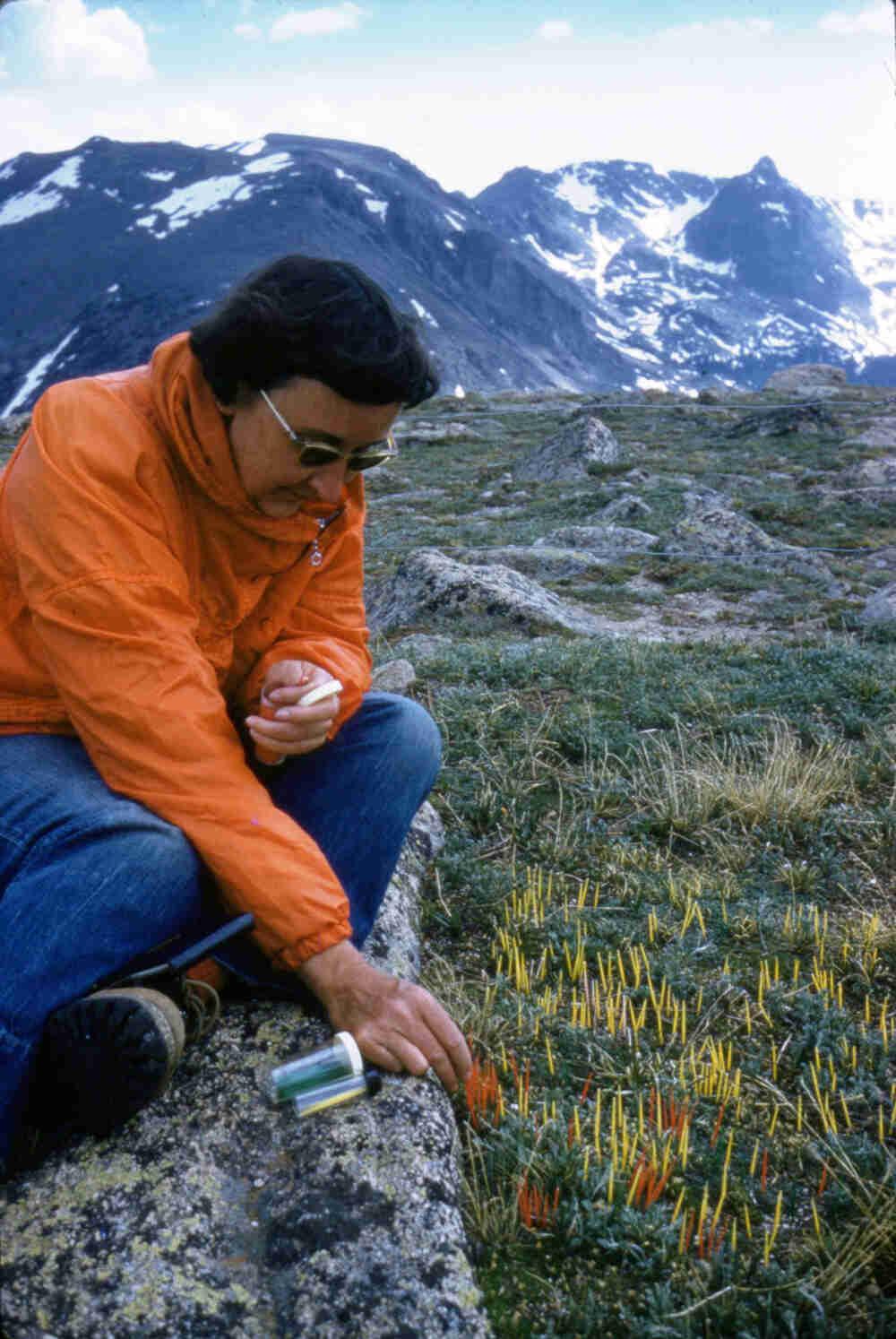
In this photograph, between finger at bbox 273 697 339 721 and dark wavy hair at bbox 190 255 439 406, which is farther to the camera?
finger at bbox 273 697 339 721

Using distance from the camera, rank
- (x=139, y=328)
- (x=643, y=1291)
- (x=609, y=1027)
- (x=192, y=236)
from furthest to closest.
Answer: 1. (x=192, y=236)
2. (x=139, y=328)
3. (x=609, y=1027)
4. (x=643, y=1291)

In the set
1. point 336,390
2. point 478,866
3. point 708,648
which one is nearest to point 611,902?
point 478,866

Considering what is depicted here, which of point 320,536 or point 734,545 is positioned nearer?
point 320,536

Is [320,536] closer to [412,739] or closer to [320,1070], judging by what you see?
[412,739]

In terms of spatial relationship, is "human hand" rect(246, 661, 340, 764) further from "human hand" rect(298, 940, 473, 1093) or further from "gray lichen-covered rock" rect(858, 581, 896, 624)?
"gray lichen-covered rock" rect(858, 581, 896, 624)

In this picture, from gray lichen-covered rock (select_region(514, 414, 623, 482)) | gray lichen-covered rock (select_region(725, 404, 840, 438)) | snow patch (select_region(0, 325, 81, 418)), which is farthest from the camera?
snow patch (select_region(0, 325, 81, 418))

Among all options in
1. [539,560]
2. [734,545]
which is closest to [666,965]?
[539,560]

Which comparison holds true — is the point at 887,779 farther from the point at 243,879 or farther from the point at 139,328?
the point at 139,328

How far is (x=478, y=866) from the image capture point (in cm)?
410

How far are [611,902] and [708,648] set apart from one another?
406cm

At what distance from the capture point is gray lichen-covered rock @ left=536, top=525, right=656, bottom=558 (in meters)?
15.0

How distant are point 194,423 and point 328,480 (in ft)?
1.20

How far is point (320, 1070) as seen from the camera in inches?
93.8

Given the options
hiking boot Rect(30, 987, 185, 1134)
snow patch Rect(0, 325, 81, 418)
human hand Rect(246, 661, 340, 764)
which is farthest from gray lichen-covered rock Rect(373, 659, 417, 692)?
snow patch Rect(0, 325, 81, 418)
